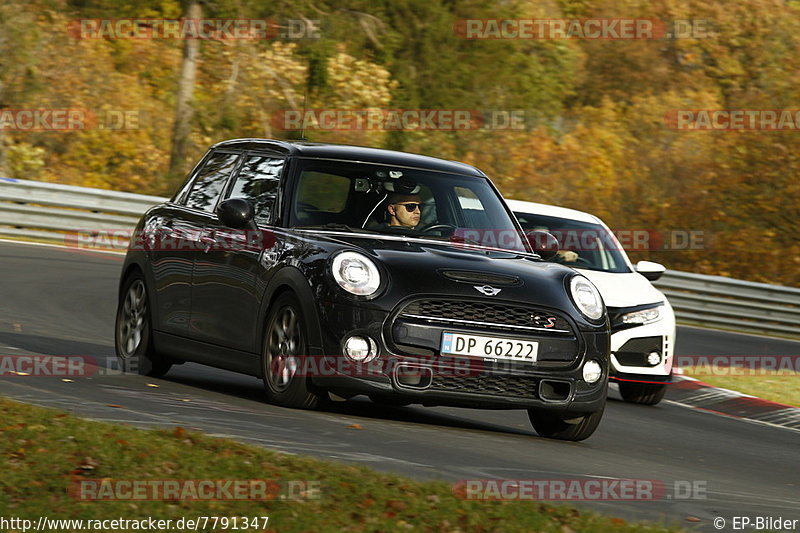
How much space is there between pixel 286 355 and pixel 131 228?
49.0 ft

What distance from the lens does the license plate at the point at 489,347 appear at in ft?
27.4

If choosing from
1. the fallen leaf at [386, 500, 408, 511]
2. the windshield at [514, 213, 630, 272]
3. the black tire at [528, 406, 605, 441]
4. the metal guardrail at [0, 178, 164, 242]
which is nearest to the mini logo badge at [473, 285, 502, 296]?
the black tire at [528, 406, 605, 441]

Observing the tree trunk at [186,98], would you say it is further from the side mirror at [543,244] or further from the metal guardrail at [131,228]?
the side mirror at [543,244]

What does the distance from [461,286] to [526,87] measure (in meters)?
41.6

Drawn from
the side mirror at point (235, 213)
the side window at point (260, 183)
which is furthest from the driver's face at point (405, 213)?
the side mirror at point (235, 213)

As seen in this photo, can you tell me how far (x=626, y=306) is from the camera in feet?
42.1

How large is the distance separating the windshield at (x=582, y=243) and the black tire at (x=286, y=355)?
5259 mm

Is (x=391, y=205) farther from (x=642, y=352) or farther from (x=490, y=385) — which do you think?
(x=642, y=352)

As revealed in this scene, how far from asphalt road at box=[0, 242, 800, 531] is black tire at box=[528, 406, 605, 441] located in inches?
4.2

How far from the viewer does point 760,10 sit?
49.7m

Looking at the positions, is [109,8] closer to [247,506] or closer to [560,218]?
[560,218]

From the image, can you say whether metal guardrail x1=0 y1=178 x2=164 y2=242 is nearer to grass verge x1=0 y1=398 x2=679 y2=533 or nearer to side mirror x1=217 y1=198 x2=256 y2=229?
side mirror x1=217 y1=198 x2=256 y2=229

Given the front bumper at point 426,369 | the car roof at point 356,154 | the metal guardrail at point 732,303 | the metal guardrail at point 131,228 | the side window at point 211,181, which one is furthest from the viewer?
the metal guardrail at point 732,303

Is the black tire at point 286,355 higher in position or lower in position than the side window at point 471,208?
lower
